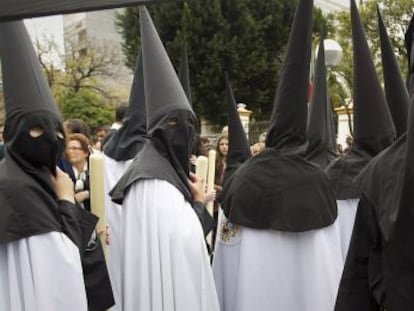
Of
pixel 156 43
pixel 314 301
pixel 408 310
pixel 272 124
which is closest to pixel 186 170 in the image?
pixel 272 124

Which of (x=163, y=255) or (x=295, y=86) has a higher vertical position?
(x=295, y=86)

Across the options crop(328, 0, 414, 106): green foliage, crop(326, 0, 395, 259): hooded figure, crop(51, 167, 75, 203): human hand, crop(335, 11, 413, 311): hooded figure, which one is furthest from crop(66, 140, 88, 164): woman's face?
crop(328, 0, 414, 106): green foliage

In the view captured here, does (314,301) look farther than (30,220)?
Yes

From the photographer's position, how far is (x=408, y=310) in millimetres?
1763

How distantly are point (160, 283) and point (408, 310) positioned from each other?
1602 millimetres

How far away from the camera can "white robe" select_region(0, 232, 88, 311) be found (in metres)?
2.35

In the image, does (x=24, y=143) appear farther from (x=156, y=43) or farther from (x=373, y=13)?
(x=373, y=13)

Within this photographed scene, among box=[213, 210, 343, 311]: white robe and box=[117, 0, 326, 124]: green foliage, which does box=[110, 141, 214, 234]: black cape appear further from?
box=[117, 0, 326, 124]: green foliage

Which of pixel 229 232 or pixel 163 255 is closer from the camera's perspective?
pixel 163 255

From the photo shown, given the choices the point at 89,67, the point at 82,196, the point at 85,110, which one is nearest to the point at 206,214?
the point at 82,196

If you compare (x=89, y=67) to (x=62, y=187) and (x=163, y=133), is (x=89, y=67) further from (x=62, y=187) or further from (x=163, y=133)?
(x=62, y=187)

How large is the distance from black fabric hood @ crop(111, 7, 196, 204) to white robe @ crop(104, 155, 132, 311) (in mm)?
699

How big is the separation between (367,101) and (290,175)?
2.54 feet

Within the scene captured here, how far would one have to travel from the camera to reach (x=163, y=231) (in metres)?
2.99
